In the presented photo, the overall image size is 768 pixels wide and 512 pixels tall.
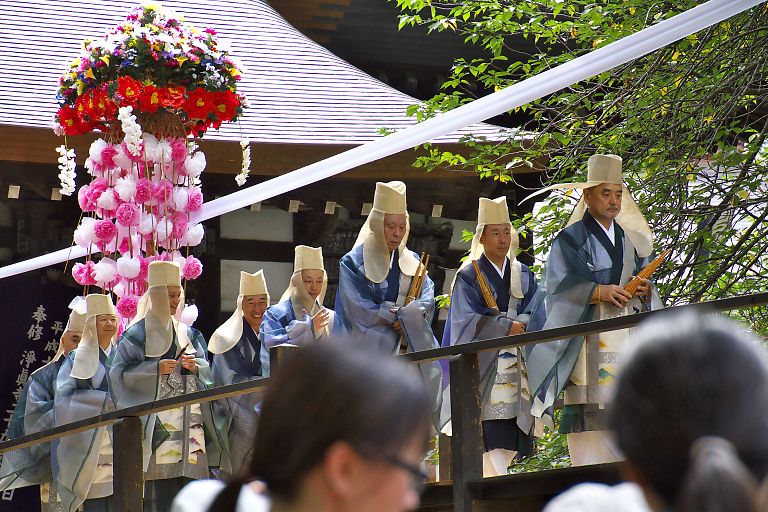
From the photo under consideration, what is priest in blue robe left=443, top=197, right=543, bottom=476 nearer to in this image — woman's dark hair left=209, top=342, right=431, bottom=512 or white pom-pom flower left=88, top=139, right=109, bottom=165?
white pom-pom flower left=88, top=139, right=109, bottom=165

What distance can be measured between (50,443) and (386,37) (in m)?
8.24

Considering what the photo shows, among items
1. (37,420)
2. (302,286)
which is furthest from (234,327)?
(37,420)

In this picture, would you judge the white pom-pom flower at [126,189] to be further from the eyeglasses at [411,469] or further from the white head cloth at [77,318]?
the eyeglasses at [411,469]

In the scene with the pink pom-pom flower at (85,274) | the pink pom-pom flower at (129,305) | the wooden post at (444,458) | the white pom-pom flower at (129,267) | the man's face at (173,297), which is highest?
the white pom-pom flower at (129,267)

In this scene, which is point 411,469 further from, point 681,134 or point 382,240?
point 681,134

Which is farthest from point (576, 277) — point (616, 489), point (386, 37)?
point (386, 37)

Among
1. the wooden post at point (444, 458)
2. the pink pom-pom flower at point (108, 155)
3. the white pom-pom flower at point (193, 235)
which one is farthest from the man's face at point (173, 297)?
the wooden post at point (444, 458)

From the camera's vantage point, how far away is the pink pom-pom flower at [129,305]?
26.2 feet

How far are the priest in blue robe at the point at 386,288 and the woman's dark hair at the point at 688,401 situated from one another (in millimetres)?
5405

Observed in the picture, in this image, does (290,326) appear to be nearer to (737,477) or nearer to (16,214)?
(16,214)

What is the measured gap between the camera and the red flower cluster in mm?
7742

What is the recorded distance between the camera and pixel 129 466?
5723 millimetres

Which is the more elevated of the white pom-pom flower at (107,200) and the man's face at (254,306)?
the white pom-pom flower at (107,200)

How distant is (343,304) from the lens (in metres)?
7.31
